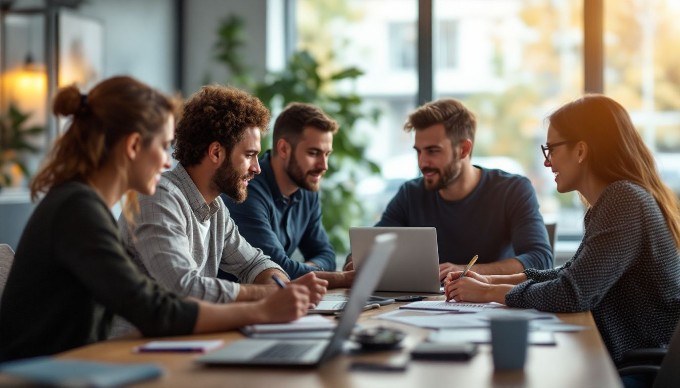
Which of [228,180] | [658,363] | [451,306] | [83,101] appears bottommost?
[658,363]

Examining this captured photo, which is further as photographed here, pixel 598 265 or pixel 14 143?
pixel 14 143

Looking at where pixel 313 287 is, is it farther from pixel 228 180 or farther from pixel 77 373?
pixel 77 373

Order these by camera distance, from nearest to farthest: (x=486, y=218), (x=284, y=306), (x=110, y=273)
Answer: (x=110, y=273) < (x=284, y=306) < (x=486, y=218)

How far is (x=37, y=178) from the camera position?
219 cm

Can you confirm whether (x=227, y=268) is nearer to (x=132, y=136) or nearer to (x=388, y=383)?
(x=132, y=136)

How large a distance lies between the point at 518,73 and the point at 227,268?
10.6 feet

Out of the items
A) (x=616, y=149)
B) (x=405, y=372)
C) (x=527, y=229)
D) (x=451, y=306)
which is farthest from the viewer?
(x=527, y=229)

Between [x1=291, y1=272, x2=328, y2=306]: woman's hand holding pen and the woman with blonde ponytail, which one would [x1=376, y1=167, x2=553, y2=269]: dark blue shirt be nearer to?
[x1=291, y1=272, x2=328, y2=306]: woman's hand holding pen

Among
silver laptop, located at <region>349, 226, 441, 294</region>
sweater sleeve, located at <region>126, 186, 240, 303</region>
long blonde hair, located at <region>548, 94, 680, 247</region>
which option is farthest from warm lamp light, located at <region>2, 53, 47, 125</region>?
long blonde hair, located at <region>548, 94, 680, 247</region>

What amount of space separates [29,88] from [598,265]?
13.2 feet

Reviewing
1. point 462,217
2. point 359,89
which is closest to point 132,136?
point 462,217

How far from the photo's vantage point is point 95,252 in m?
1.99

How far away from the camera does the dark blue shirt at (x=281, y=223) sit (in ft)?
11.6

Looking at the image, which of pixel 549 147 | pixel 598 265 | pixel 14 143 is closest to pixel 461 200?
pixel 549 147
